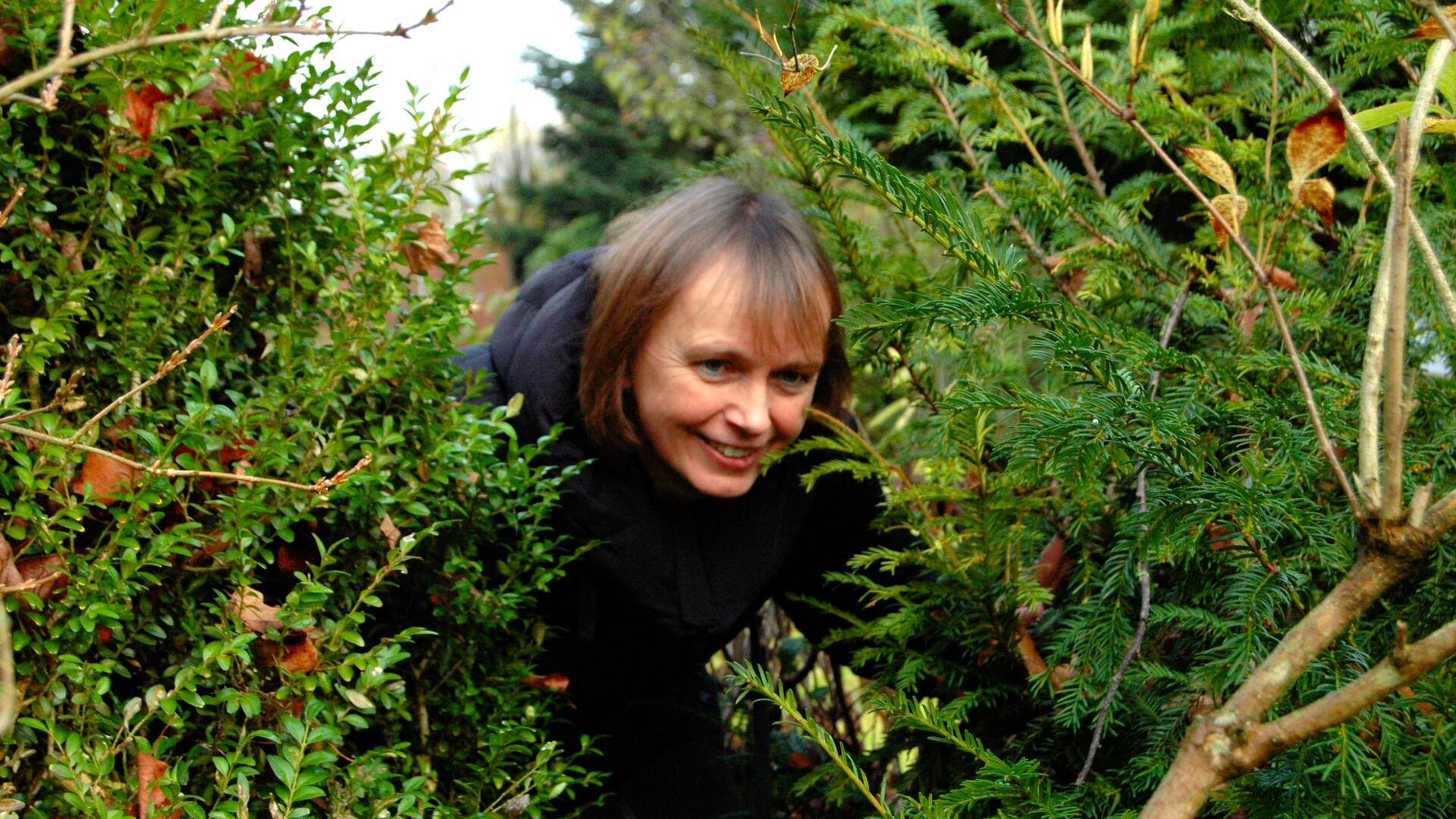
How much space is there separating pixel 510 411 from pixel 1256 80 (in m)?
1.45

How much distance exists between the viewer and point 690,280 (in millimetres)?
2162

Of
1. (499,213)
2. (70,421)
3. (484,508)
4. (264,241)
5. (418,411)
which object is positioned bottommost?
(499,213)

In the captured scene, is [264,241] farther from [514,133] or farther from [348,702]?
[514,133]

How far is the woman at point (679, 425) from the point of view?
6.88 feet

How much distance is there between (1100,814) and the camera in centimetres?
136

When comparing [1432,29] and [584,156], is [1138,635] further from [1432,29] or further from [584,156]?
[584,156]

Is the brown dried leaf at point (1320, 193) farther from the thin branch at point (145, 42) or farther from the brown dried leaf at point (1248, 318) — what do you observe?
the thin branch at point (145, 42)

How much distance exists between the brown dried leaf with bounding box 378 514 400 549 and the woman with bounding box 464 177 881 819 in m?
0.51

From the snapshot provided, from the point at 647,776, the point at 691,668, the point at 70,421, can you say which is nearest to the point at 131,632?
the point at 70,421

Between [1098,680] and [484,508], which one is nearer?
[1098,680]

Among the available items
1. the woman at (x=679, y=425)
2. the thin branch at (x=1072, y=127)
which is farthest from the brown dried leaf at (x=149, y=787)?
the thin branch at (x=1072, y=127)

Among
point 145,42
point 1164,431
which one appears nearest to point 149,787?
point 145,42

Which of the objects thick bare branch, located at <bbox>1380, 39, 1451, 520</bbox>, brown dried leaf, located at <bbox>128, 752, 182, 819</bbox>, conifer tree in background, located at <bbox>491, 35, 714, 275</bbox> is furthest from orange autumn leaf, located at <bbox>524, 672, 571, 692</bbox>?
conifer tree in background, located at <bbox>491, 35, 714, 275</bbox>

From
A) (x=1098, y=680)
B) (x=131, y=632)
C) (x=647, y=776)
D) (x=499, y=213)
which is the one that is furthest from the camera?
(x=499, y=213)
